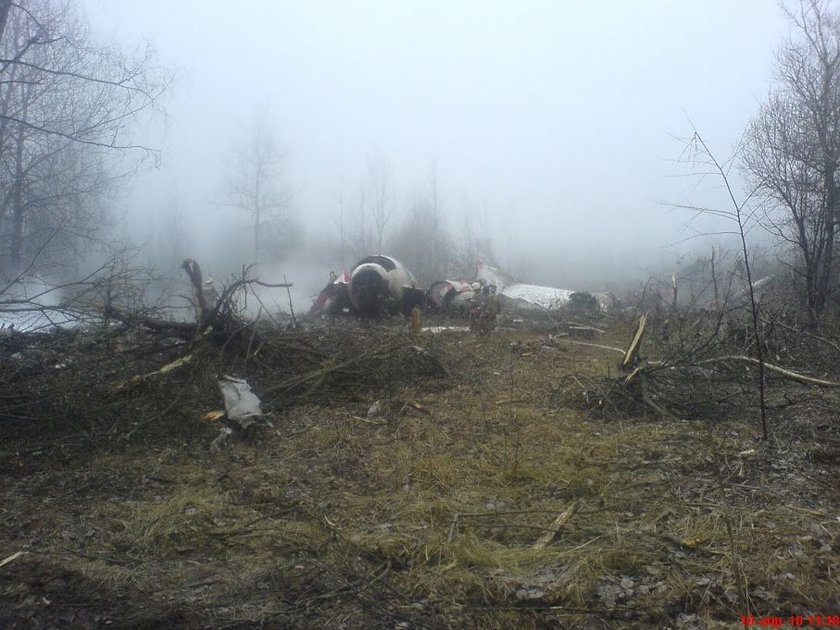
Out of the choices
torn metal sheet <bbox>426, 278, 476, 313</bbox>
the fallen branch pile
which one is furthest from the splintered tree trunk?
torn metal sheet <bbox>426, 278, 476, 313</bbox>

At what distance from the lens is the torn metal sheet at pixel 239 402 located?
230 inches

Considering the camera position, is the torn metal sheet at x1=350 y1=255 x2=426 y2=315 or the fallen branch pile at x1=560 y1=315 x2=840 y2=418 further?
the torn metal sheet at x1=350 y1=255 x2=426 y2=315

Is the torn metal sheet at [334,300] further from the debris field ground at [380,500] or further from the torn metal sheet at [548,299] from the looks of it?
the debris field ground at [380,500]

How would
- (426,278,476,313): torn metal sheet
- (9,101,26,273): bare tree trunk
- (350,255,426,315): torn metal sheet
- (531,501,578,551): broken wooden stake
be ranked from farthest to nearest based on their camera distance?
(426,278,476,313): torn metal sheet → (350,255,426,315): torn metal sheet → (9,101,26,273): bare tree trunk → (531,501,578,551): broken wooden stake

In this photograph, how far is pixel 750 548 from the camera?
11.0ft

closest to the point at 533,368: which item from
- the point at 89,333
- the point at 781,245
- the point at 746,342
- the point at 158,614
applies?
the point at 746,342

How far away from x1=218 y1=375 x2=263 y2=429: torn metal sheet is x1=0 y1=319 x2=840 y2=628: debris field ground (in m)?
0.14

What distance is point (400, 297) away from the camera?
47.9ft

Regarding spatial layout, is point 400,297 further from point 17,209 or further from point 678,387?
point 678,387

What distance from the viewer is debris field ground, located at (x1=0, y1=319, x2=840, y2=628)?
2.98 metres

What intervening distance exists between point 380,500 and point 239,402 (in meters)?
2.36

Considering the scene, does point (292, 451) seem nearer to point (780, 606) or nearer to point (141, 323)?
point (141, 323)
